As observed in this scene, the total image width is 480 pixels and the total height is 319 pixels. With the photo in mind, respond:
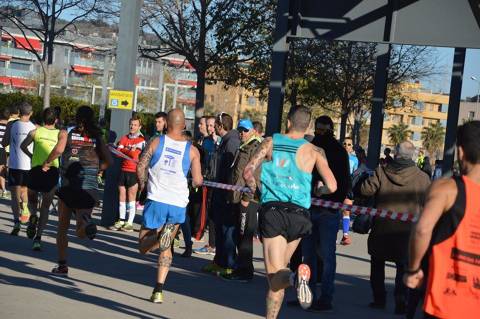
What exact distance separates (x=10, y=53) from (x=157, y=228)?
361ft

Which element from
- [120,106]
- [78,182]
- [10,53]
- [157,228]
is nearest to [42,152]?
[78,182]

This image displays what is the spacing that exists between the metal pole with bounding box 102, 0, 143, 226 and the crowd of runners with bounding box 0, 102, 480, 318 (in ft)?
0.63

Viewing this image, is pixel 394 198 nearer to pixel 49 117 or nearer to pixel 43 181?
pixel 43 181

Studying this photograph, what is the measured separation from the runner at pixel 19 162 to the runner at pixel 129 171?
1.79 m

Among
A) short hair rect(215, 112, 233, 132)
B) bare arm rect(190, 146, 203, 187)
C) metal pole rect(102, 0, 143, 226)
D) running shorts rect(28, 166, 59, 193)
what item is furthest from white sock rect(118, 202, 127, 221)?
bare arm rect(190, 146, 203, 187)

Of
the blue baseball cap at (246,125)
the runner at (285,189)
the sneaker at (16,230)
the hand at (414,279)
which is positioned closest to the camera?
the hand at (414,279)

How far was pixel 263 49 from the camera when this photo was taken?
2928cm

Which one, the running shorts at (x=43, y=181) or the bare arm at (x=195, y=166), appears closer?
the bare arm at (x=195, y=166)

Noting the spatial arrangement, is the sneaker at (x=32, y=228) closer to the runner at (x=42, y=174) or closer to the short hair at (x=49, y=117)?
the runner at (x=42, y=174)

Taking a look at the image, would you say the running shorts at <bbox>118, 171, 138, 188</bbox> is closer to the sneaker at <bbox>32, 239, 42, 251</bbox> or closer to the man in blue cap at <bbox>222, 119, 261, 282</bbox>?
the sneaker at <bbox>32, 239, 42, 251</bbox>

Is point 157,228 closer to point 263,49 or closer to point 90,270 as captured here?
point 90,270

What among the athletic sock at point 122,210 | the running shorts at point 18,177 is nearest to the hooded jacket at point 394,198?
the running shorts at point 18,177

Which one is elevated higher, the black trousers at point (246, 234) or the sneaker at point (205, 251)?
the black trousers at point (246, 234)

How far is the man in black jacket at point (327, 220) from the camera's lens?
997 cm
